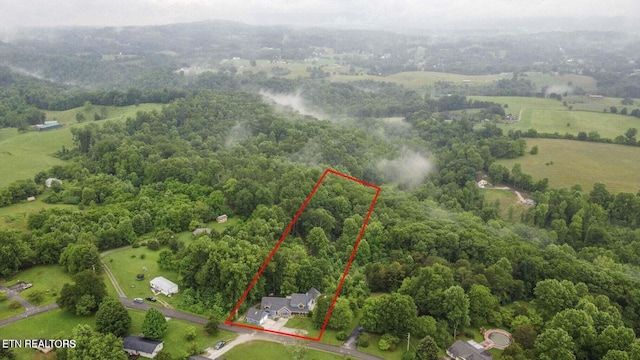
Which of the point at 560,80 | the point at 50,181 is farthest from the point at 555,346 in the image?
the point at 560,80

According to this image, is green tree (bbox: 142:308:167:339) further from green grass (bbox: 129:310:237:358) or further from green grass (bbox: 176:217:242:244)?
green grass (bbox: 176:217:242:244)

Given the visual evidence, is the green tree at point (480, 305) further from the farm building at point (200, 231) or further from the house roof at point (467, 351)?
the farm building at point (200, 231)

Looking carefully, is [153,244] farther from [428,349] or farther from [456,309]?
[456,309]

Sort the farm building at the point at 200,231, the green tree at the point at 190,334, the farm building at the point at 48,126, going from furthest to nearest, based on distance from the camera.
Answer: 1. the farm building at the point at 48,126
2. the farm building at the point at 200,231
3. the green tree at the point at 190,334

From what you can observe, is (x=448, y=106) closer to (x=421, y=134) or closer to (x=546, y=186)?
(x=421, y=134)

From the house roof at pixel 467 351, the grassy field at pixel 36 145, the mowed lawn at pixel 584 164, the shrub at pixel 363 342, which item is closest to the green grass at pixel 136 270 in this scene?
the shrub at pixel 363 342

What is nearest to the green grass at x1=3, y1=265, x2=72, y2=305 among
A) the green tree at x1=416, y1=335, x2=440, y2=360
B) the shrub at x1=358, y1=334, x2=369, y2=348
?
the shrub at x1=358, y1=334, x2=369, y2=348
